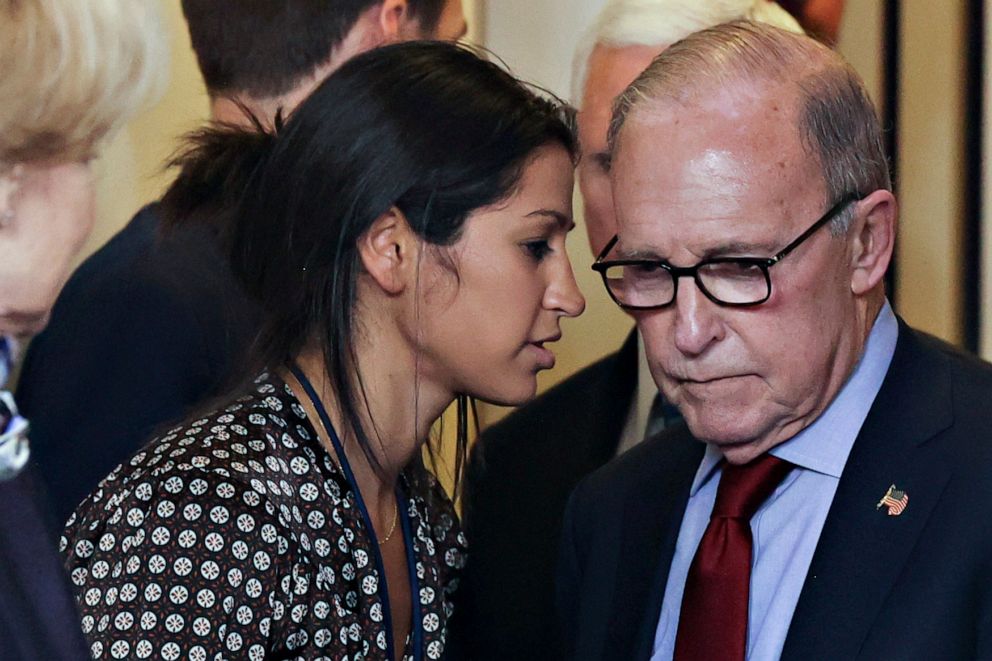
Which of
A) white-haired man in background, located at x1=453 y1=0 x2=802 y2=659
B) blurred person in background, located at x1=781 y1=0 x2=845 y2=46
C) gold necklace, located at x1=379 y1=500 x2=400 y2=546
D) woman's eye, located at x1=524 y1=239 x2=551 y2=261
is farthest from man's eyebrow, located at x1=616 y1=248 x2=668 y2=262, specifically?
blurred person in background, located at x1=781 y1=0 x2=845 y2=46

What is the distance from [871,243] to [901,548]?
1.15 ft

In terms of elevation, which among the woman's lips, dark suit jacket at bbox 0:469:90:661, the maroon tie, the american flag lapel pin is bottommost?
the maroon tie

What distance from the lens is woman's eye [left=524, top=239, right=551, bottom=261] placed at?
1918 millimetres

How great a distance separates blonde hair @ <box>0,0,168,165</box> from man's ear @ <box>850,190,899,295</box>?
88cm

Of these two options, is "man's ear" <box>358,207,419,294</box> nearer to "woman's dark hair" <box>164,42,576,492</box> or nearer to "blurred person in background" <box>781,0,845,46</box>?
"woman's dark hair" <box>164,42,576,492</box>

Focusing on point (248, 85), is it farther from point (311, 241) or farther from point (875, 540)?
point (875, 540)

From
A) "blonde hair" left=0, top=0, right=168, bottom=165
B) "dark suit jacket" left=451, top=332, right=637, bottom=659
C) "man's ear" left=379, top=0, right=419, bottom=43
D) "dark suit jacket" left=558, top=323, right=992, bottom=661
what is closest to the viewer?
"blonde hair" left=0, top=0, right=168, bottom=165

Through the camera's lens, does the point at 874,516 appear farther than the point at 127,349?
No

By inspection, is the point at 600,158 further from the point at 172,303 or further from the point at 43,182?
the point at 43,182

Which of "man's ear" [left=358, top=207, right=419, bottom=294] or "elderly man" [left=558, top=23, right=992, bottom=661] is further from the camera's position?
"man's ear" [left=358, top=207, right=419, bottom=294]

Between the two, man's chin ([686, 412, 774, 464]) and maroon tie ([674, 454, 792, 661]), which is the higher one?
man's chin ([686, 412, 774, 464])

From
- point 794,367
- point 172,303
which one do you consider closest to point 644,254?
point 794,367

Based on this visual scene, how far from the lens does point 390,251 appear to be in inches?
73.7

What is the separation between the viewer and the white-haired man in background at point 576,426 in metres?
2.55
